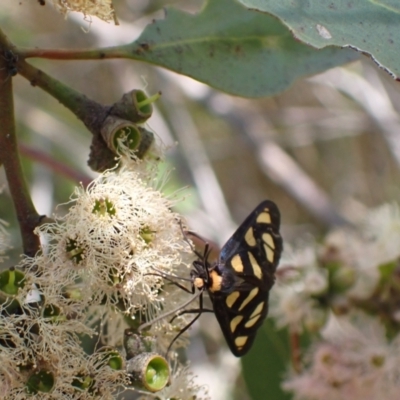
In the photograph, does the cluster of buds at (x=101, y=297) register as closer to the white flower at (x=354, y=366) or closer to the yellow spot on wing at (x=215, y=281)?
the yellow spot on wing at (x=215, y=281)

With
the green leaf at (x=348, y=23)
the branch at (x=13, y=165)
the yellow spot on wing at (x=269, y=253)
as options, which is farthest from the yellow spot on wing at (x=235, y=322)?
the green leaf at (x=348, y=23)

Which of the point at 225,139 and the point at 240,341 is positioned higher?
the point at 225,139

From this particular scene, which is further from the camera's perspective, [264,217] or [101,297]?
[264,217]

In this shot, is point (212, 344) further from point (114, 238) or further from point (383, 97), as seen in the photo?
point (114, 238)

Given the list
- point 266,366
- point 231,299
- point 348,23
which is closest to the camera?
point 348,23

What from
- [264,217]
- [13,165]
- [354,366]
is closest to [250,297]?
[264,217]

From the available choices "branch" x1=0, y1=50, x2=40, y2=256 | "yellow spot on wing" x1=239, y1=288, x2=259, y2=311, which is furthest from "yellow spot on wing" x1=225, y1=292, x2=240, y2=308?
"branch" x1=0, y1=50, x2=40, y2=256

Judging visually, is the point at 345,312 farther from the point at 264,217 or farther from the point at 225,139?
the point at 225,139
